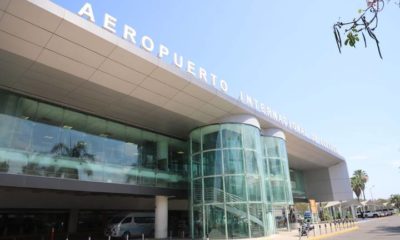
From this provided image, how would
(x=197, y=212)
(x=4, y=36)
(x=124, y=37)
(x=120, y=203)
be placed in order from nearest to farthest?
(x=4, y=36) < (x=124, y=37) < (x=197, y=212) < (x=120, y=203)

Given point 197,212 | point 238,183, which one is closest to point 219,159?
point 238,183

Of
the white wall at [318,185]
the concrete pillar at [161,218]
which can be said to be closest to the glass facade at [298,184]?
the white wall at [318,185]

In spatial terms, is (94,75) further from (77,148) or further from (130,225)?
(130,225)

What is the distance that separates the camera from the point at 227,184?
19.6 metres

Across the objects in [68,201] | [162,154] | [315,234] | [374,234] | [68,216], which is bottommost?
[374,234]

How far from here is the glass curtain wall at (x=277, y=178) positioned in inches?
945

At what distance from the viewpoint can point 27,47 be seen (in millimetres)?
13406

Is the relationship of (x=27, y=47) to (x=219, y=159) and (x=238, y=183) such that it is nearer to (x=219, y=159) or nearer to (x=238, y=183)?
(x=219, y=159)

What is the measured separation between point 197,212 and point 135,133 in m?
7.24

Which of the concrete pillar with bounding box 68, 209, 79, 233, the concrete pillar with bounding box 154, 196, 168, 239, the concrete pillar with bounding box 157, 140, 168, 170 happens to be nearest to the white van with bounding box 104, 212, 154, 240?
the concrete pillar with bounding box 154, 196, 168, 239

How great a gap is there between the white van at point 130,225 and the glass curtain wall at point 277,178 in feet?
32.3

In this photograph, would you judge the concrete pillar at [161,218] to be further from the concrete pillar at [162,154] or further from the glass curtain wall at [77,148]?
the concrete pillar at [162,154]

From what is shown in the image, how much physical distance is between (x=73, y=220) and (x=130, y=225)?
5.52 metres

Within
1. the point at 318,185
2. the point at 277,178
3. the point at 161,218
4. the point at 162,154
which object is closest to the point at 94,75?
the point at 162,154
